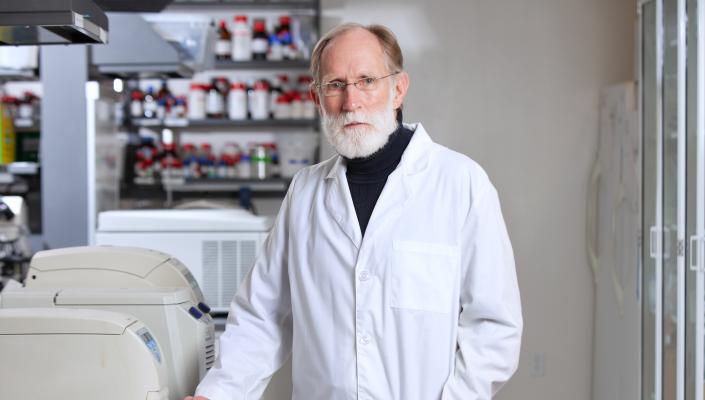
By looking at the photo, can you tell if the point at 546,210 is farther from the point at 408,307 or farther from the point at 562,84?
the point at 408,307

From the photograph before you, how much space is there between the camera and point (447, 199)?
5.92 feet

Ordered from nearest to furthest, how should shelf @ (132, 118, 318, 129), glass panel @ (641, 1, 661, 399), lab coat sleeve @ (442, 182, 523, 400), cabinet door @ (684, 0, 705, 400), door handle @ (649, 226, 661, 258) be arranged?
lab coat sleeve @ (442, 182, 523, 400)
cabinet door @ (684, 0, 705, 400)
door handle @ (649, 226, 661, 258)
glass panel @ (641, 1, 661, 399)
shelf @ (132, 118, 318, 129)

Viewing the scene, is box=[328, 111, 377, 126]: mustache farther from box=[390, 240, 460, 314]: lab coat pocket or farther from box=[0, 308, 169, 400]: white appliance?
box=[0, 308, 169, 400]: white appliance

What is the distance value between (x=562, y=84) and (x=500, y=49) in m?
0.40

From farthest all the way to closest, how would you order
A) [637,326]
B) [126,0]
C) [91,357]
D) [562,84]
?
1. [562,84]
2. [637,326]
3. [126,0]
4. [91,357]

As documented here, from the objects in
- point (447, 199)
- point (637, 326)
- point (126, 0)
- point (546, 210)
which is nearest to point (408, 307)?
point (447, 199)

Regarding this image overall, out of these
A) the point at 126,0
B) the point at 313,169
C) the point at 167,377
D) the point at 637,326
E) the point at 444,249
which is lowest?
the point at 637,326

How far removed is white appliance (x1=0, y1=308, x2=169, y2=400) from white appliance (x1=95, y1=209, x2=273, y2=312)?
1.66 meters

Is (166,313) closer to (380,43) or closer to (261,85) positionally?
(380,43)

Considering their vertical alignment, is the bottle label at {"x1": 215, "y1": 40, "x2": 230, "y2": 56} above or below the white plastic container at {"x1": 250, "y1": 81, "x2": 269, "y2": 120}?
above

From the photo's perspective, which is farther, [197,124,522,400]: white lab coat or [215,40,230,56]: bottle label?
[215,40,230,56]: bottle label

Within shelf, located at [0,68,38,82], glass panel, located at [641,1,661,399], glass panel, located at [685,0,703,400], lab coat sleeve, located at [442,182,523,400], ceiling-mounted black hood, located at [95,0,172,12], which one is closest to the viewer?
lab coat sleeve, located at [442,182,523,400]

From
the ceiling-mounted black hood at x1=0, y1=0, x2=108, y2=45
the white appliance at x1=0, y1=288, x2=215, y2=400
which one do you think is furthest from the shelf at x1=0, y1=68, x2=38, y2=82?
the white appliance at x1=0, y1=288, x2=215, y2=400

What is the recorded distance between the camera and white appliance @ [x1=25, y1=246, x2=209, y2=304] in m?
2.13
